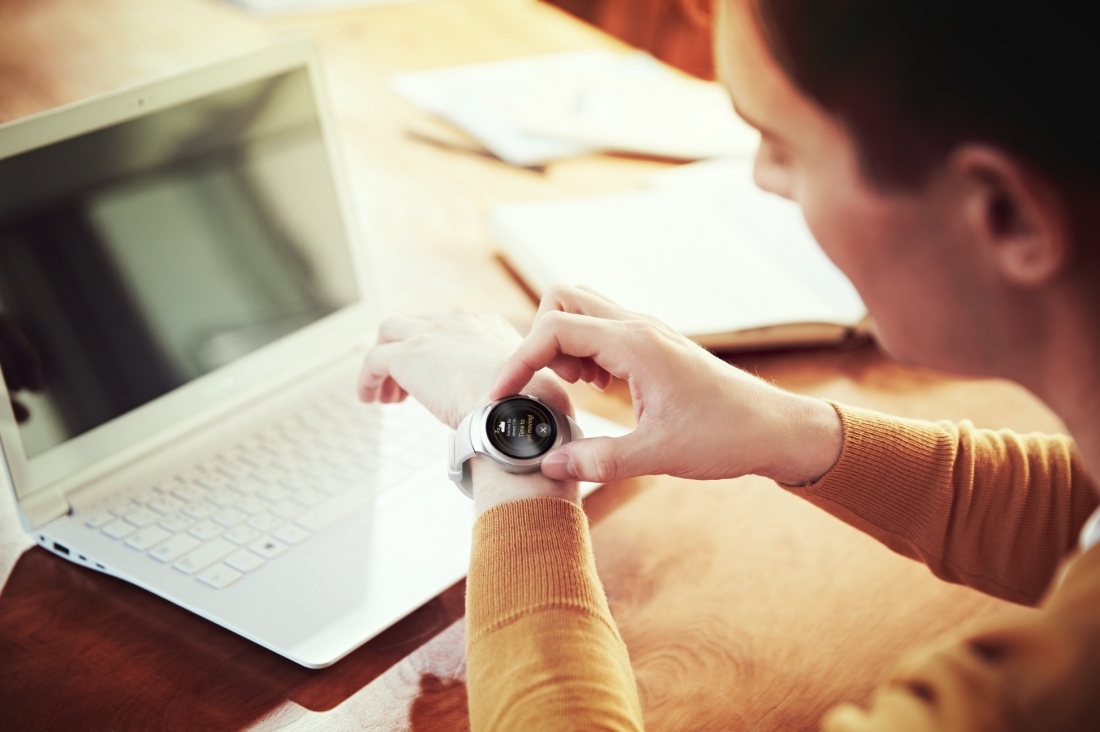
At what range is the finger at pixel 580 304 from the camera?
0.85 metres

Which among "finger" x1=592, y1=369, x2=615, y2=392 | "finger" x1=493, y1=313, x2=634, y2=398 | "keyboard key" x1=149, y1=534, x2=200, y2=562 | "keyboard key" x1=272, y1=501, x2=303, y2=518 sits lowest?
"keyboard key" x1=272, y1=501, x2=303, y2=518

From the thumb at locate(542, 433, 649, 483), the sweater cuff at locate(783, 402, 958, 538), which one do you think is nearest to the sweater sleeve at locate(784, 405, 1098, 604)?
the sweater cuff at locate(783, 402, 958, 538)

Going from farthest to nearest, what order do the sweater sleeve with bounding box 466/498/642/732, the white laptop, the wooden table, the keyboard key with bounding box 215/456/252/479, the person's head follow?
1. the keyboard key with bounding box 215/456/252/479
2. the white laptop
3. the wooden table
4. the sweater sleeve with bounding box 466/498/642/732
5. the person's head

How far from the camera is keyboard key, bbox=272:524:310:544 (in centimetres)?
85

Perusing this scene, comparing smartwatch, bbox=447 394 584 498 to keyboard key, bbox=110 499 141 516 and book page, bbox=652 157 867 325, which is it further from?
book page, bbox=652 157 867 325

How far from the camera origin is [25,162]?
850 mm

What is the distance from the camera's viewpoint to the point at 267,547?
2.77 ft

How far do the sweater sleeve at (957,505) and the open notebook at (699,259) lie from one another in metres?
0.31

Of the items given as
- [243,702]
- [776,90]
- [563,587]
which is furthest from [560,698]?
[776,90]

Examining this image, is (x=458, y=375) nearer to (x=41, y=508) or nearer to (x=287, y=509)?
(x=287, y=509)

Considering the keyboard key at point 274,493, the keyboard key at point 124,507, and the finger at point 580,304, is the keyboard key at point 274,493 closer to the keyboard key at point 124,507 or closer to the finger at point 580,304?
the keyboard key at point 124,507

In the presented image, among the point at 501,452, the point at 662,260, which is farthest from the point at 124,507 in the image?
the point at 662,260

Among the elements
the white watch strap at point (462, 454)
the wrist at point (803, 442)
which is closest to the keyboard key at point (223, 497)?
the white watch strap at point (462, 454)

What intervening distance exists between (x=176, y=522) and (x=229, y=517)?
A: 4 cm
